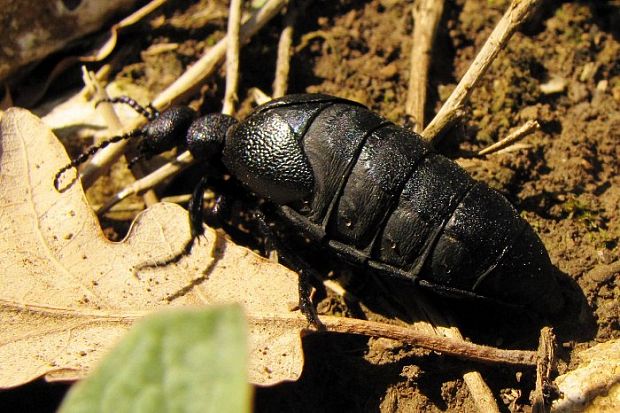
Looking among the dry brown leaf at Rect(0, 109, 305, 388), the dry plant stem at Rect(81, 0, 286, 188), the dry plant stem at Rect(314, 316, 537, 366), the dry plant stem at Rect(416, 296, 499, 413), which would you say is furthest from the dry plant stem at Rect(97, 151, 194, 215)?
the dry plant stem at Rect(416, 296, 499, 413)

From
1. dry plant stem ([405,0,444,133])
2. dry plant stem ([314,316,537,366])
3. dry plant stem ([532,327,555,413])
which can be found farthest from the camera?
dry plant stem ([405,0,444,133])

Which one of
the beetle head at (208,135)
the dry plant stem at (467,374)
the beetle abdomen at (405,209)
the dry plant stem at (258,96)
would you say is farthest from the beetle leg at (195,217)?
the dry plant stem at (467,374)

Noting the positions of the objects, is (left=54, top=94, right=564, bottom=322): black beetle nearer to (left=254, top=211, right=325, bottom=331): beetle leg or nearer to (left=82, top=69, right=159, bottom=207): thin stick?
(left=254, top=211, right=325, bottom=331): beetle leg

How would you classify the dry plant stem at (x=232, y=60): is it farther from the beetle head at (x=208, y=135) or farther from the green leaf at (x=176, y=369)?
the green leaf at (x=176, y=369)

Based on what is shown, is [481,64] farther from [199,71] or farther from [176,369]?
[176,369]

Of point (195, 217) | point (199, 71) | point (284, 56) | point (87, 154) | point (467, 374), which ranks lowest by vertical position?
point (467, 374)

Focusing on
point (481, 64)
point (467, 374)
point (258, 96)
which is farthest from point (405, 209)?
point (258, 96)

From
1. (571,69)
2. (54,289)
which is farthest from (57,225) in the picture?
(571,69)
